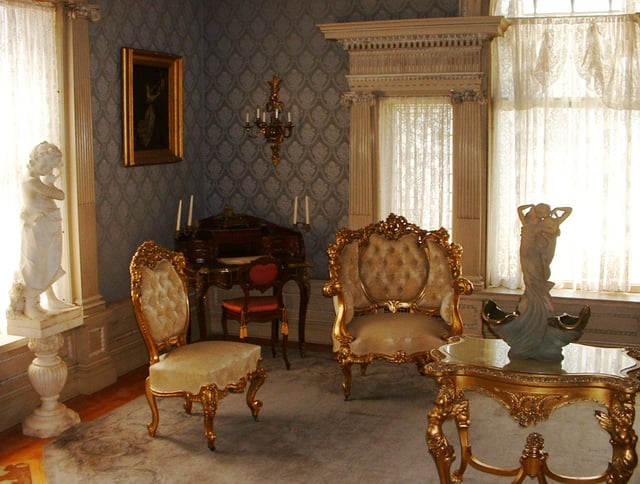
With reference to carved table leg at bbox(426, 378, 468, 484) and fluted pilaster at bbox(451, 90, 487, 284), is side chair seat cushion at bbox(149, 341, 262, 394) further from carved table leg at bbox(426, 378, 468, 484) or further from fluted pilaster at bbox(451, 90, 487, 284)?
fluted pilaster at bbox(451, 90, 487, 284)

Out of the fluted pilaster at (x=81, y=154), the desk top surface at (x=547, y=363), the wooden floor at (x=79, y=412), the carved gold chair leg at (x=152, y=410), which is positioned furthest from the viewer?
the fluted pilaster at (x=81, y=154)

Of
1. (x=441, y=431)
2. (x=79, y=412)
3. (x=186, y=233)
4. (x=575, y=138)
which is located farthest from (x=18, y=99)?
(x=575, y=138)

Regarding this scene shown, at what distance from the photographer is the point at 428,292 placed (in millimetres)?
6793

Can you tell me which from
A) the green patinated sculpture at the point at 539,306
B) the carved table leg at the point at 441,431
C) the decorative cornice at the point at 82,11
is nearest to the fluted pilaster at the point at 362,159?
the decorative cornice at the point at 82,11

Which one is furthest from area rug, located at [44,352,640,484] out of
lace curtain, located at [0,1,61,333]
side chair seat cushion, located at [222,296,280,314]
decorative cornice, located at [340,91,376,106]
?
decorative cornice, located at [340,91,376,106]

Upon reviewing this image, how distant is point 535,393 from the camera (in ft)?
14.8

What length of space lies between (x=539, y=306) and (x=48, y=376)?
3343mm

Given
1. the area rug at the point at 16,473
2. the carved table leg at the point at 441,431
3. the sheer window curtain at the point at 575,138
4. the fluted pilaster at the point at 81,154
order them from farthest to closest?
the sheer window curtain at the point at 575,138 < the fluted pilaster at the point at 81,154 < the area rug at the point at 16,473 < the carved table leg at the point at 441,431

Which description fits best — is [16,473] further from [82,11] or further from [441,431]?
[82,11]

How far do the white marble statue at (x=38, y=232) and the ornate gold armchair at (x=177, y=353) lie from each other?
59cm

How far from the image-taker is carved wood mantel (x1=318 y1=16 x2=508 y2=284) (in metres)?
7.20

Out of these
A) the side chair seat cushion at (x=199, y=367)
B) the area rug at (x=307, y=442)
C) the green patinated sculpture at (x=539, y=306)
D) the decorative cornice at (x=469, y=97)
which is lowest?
the area rug at (x=307, y=442)

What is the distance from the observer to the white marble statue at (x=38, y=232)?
5.61 m

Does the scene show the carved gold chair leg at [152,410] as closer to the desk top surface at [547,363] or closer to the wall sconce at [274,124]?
the desk top surface at [547,363]
